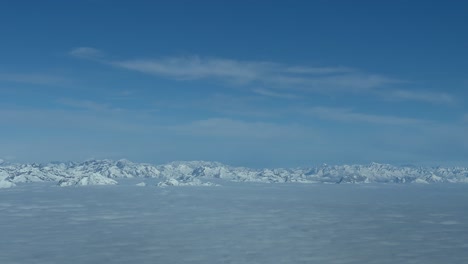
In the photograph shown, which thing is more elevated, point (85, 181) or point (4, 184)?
point (85, 181)

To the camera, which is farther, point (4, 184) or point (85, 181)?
point (85, 181)

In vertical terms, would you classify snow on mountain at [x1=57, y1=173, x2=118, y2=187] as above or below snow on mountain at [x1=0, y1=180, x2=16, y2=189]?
above

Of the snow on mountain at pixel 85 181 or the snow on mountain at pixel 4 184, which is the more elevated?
the snow on mountain at pixel 85 181

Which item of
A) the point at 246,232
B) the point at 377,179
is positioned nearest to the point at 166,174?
the point at 377,179

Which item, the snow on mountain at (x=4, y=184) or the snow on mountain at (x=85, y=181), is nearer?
the snow on mountain at (x=4, y=184)

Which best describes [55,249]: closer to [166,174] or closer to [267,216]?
[267,216]

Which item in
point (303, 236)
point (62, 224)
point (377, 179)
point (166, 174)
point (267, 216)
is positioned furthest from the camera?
point (166, 174)

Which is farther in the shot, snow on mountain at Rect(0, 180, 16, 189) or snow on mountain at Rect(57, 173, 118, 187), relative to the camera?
snow on mountain at Rect(57, 173, 118, 187)

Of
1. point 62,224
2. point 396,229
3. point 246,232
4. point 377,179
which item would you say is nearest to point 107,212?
point 62,224

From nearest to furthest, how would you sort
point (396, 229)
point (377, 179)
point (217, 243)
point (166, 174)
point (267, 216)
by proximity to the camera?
point (217, 243) < point (396, 229) < point (267, 216) < point (377, 179) < point (166, 174)

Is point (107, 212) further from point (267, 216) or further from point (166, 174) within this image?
point (166, 174)

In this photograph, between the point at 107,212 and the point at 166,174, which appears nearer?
the point at 107,212
